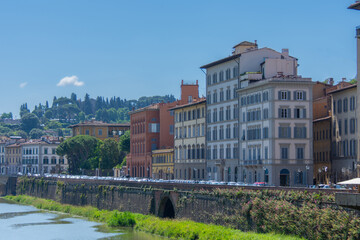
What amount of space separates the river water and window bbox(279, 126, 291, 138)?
68.9 ft

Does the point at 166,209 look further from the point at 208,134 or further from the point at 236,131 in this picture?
the point at 208,134

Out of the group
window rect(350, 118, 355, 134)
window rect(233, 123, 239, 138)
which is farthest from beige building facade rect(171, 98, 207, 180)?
window rect(350, 118, 355, 134)

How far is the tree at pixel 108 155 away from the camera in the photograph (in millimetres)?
143000

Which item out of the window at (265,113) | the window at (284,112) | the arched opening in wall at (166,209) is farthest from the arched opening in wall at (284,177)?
the arched opening in wall at (166,209)

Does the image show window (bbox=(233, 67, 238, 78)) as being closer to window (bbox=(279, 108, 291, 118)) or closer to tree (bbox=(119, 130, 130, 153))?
window (bbox=(279, 108, 291, 118))

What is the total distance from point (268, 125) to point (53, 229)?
25499 millimetres

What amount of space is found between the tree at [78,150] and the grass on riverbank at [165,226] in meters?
54.7

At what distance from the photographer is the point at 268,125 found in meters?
81.5

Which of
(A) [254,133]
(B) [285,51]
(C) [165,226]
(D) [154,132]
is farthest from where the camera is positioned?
(D) [154,132]

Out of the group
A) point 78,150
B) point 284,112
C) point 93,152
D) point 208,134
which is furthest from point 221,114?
point 78,150

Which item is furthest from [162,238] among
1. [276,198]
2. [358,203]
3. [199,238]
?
[358,203]

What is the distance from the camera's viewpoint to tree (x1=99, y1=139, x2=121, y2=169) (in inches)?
5630

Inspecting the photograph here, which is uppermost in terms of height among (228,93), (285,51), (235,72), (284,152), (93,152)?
(285,51)

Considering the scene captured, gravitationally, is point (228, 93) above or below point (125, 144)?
above
